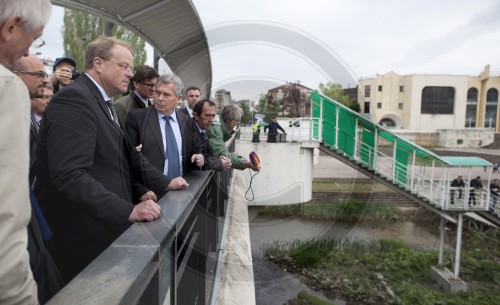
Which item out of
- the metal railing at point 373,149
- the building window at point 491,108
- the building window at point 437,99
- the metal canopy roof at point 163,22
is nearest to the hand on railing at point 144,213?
the metal canopy roof at point 163,22

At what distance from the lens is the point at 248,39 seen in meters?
3.86

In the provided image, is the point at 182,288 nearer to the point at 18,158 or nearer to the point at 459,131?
the point at 18,158

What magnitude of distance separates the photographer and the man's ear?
2.63 meters

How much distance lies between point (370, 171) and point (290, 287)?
5362mm

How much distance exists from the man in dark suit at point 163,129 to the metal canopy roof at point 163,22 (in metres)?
4.51

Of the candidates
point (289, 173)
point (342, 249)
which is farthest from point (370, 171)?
point (342, 249)

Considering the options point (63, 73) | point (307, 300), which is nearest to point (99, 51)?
point (63, 73)

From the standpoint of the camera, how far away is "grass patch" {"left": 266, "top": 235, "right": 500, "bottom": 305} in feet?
40.3

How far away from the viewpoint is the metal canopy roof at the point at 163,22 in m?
8.24

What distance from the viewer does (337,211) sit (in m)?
21.0

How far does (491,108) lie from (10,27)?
67.3 m

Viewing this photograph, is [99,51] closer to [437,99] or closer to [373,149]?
[373,149]

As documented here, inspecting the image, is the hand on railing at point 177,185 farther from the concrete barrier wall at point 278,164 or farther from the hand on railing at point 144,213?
the concrete barrier wall at point 278,164

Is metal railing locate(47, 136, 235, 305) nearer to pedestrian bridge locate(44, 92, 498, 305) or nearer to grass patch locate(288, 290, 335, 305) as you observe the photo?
pedestrian bridge locate(44, 92, 498, 305)
